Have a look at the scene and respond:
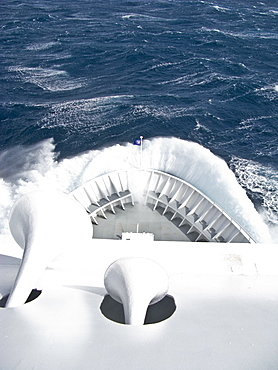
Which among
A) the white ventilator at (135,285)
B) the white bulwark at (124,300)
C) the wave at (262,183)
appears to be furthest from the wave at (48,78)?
the white ventilator at (135,285)

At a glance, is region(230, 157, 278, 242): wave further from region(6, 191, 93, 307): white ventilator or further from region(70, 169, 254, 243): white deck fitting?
region(6, 191, 93, 307): white ventilator

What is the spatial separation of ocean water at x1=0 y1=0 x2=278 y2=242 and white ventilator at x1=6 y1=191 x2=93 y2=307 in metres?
14.0

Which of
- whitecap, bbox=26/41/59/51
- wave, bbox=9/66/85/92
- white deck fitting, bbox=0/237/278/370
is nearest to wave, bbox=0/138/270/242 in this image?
wave, bbox=9/66/85/92

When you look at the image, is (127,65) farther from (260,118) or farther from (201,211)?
(201,211)

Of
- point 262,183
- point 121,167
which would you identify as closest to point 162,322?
point 121,167

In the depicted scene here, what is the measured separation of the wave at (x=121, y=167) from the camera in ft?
101

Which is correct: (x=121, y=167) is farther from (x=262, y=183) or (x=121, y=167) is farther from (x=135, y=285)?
(x=135, y=285)

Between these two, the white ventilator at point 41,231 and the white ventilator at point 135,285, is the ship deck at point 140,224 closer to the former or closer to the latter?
the white ventilator at point 41,231

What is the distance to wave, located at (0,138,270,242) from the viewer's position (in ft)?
101

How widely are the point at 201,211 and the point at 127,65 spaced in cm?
3421

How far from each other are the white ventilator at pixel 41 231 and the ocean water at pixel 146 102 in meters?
14.0

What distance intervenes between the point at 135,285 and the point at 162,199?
533 inches

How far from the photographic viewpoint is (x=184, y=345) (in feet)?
36.9

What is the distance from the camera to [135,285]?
40.9 ft
